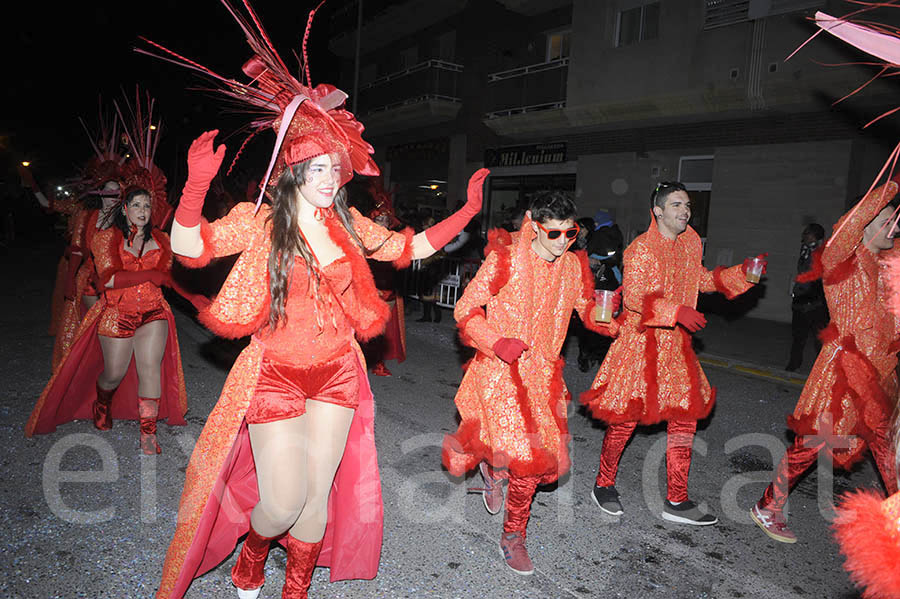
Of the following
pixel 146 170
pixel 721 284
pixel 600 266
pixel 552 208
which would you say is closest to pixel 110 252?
pixel 146 170

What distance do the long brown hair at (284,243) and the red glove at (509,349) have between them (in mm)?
971

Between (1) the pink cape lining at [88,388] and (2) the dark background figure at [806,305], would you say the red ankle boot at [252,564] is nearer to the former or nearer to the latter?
(1) the pink cape lining at [88,388]

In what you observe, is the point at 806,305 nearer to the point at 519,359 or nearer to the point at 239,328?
the point at 519,359

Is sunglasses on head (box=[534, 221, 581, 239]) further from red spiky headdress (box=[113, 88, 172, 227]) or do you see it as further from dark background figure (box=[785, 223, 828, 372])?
dark background figure (box=[785, 223, 828, 372])

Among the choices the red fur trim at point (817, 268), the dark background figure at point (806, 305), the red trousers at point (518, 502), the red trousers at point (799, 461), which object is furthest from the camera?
the dark background figure at point (806, 305)

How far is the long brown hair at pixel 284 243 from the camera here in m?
2.63

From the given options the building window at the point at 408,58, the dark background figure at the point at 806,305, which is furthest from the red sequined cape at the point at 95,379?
the building window at the point at 408,58

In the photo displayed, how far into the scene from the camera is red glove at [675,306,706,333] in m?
3.56

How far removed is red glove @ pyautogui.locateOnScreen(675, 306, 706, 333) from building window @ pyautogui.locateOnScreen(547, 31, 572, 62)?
15507mm

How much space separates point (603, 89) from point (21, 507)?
48.4ft

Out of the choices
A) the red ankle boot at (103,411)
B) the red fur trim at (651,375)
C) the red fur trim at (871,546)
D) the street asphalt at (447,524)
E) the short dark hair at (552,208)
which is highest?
the short dark hair at (552,208)

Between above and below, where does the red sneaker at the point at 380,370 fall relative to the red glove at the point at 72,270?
below

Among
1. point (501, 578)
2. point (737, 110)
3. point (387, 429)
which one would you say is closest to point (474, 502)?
point (501, 578)

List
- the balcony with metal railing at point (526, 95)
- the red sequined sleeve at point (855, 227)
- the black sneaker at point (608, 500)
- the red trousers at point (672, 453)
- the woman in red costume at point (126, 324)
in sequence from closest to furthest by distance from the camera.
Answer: the red sequined sleeve at point (855, 227)
the red trousers at point (672, 453)
the black sneaker at point (608, 500)
the woman in red costume at point (126, 324)
the balcony with metal railing at point (526, 95)
